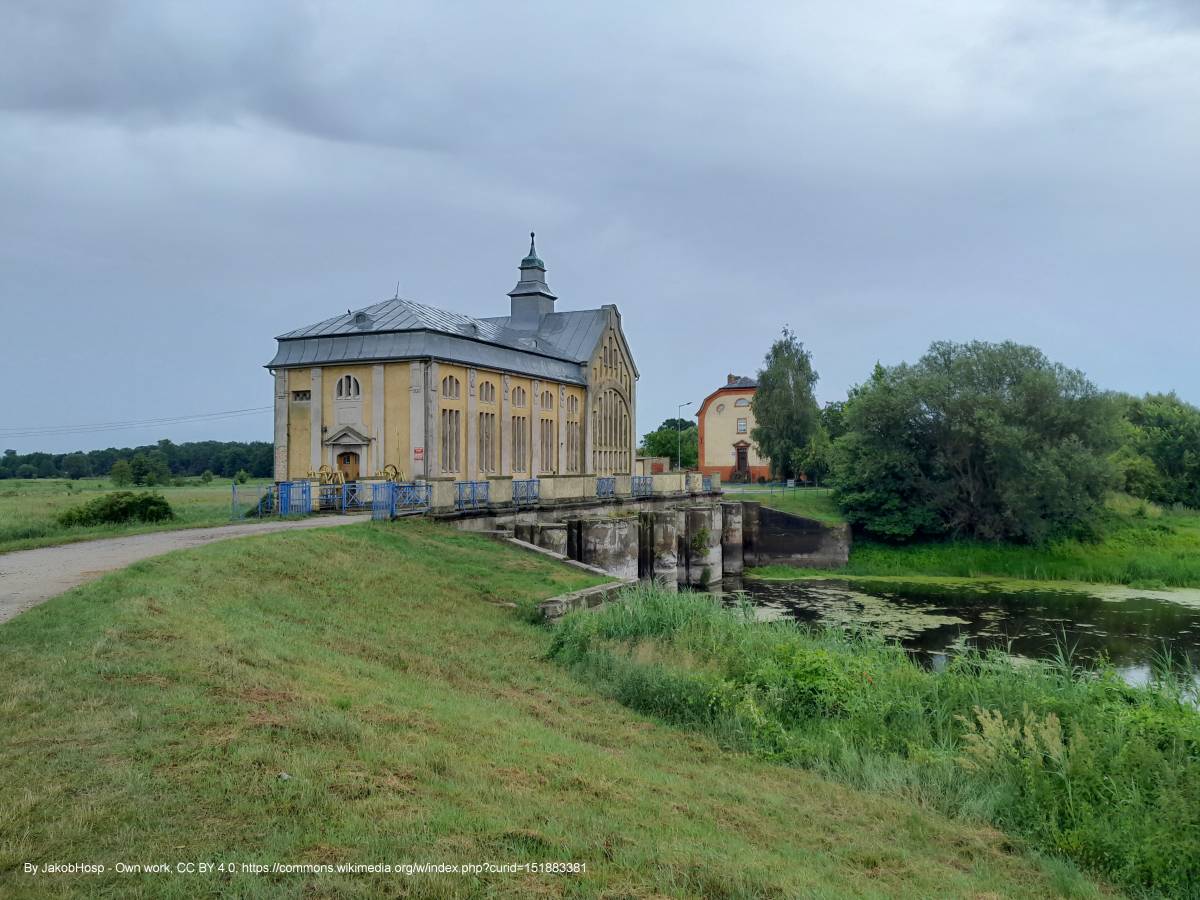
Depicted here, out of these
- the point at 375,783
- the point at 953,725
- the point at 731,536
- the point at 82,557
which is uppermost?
the point at 82,557

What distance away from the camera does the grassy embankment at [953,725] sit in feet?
26.6

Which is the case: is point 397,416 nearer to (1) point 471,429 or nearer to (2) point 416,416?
(2) point 416,416

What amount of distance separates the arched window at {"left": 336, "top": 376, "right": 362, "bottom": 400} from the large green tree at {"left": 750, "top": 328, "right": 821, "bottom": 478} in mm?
36010

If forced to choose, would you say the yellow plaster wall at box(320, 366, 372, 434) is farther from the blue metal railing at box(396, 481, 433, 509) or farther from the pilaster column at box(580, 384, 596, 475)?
the pilaster column at box(580, 384, 596, 475)

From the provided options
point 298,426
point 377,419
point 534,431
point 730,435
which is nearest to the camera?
point 377,419

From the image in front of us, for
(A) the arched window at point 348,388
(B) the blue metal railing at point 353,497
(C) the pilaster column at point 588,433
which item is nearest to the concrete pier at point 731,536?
(C) the pilaster column at point 588,433

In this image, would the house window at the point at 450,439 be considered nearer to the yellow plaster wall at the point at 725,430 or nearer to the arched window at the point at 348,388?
the arched window at the point at 348,388

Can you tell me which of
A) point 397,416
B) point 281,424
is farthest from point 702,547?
point 281,424

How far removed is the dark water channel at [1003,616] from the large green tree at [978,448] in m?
6.62

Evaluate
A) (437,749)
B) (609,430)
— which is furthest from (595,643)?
(609,430)

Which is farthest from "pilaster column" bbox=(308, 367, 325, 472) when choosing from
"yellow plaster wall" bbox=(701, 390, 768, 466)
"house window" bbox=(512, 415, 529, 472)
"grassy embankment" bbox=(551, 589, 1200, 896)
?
"yellow plaster wall" bbox=(701, 390, 768, 466)

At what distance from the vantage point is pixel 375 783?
675 centimetres

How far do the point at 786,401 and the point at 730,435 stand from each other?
50.3 feet

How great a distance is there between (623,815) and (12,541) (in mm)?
18130
